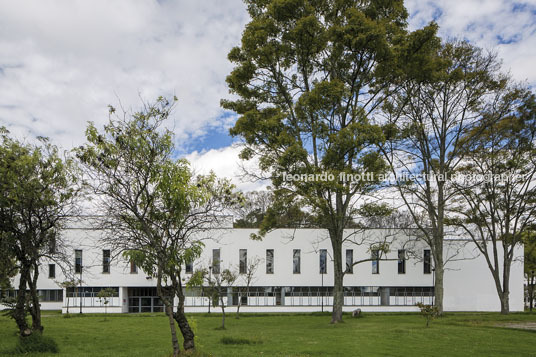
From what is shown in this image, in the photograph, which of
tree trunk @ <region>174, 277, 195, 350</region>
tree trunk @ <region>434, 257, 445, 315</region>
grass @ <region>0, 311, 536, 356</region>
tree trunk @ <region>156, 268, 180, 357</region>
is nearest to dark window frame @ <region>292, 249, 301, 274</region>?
tree trunk @ <region>434, 257, 445, 315</region>

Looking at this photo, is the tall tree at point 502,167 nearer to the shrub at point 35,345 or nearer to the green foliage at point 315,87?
the green foliage at point 315,87

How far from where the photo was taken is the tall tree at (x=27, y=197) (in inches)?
567

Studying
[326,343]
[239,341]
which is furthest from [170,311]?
[326,343]

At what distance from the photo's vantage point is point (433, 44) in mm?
22219

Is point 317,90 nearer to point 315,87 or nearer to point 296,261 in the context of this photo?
point 315,87

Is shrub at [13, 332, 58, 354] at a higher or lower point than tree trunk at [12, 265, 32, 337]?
lower

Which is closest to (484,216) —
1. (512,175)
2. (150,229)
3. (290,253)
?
(512,175)

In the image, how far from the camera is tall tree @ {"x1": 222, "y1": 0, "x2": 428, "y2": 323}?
2036 centimetres

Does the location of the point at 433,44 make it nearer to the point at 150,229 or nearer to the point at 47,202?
the point at 150,229

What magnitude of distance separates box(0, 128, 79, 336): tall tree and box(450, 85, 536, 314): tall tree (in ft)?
72.5

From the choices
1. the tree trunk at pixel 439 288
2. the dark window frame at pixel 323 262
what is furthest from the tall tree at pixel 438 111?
the dark window frame at pixel 323 262

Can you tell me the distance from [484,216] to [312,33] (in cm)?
1964

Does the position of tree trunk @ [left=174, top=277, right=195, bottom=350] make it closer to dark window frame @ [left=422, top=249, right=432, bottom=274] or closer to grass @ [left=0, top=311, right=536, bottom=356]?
grass @ [left=0, top=311, right=536, bottom=356]

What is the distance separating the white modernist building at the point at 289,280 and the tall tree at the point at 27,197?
2589 centimetres
